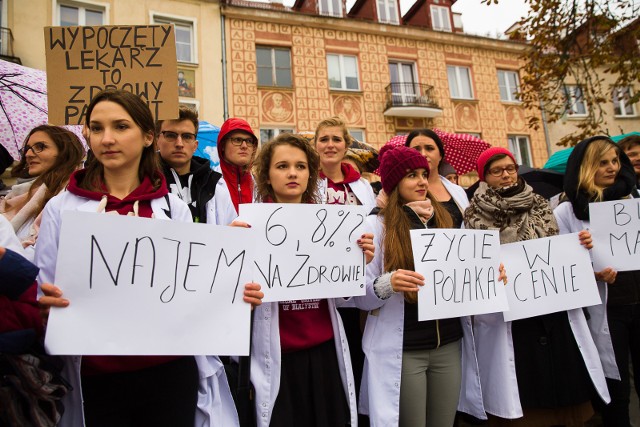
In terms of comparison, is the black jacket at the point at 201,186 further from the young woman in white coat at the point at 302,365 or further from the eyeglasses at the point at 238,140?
the young woman in white coat at the point at 302,365

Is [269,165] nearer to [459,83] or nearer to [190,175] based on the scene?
[190,175]

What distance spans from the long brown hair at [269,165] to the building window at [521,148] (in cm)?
1637

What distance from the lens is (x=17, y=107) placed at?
10.8 feet

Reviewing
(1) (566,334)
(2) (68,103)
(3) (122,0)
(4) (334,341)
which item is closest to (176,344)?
(4) (334,341)

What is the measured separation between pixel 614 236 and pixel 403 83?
13.6 meters

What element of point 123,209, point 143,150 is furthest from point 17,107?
point 123,209

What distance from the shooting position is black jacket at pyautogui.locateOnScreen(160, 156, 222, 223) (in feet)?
7.98

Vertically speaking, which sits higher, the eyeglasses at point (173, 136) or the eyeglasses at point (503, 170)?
the eyeglasses at point (173, 136)

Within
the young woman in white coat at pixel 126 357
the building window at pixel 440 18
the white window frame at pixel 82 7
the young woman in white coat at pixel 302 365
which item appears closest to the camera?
the young woman in white coat at pixel 126 357

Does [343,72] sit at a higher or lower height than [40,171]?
higher

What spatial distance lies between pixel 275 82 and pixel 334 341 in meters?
12.9

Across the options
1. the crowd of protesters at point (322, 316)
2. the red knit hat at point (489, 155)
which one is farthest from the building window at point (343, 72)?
the red knit hat at point (489, 155)

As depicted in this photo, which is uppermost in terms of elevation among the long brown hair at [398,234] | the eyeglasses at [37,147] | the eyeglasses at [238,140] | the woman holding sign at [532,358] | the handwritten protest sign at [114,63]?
the handwritten protest sign at [114,63]

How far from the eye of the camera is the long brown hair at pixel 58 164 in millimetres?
2338
